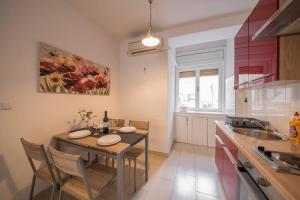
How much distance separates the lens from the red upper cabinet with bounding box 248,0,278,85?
943mm

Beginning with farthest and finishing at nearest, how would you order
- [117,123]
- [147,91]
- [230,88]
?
[147,91] → [230,88] → [117,123]

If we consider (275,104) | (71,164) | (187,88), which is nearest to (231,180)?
(275,104)

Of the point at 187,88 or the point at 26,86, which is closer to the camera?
the point at 26,86

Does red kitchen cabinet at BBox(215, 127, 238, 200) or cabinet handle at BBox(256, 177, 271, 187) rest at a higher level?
cabinet handle at BBox(256, 177, 271, 187)

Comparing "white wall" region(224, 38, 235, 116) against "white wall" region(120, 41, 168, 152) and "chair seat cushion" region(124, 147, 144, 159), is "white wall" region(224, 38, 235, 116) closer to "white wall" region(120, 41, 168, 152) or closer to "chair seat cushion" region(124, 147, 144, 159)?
"white wall" region(120, 41, 168, 152)

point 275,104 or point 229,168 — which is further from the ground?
point 275,104

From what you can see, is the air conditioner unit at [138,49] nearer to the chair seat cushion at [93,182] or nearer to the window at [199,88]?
the window at [199,88]

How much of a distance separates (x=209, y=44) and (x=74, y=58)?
3292 millimetres

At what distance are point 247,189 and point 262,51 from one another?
1138mm

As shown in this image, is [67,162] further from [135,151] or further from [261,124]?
[261,124]

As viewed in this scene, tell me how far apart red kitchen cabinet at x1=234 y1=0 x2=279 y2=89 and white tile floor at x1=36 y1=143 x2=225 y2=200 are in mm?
1514

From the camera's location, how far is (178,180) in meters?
1.87

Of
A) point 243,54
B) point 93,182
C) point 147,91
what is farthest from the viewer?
point 147,91

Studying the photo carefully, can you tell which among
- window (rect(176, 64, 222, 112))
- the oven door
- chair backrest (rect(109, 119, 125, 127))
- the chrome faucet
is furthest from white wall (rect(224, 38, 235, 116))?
chair backrest (rect(109, 119, 125, 127))
